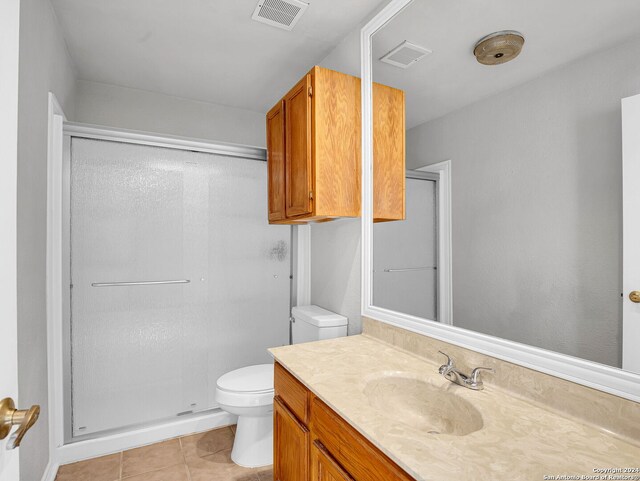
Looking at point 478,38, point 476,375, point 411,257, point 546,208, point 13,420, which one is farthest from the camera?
point 411,257

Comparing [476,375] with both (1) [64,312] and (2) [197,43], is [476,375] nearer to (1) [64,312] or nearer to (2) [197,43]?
(1) [64,312]

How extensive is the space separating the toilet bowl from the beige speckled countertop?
32.1 inches

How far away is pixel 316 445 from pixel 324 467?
2.6 inches

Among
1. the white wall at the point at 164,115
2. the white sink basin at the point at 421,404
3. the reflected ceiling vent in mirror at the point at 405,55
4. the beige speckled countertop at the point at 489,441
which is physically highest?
the white wall at the point at 164,115

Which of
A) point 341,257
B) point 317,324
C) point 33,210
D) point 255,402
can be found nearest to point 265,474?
point 255,402

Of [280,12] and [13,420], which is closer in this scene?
[13,420]

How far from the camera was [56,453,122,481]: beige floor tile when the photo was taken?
1804 mm

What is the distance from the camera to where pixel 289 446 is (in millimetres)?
1312

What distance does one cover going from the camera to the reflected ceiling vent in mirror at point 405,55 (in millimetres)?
1457

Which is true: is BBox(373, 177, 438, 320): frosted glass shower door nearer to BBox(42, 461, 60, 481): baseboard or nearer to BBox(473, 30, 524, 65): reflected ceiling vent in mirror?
BBox(473, 30, 524, 65): reflected ceiling vent in mirror

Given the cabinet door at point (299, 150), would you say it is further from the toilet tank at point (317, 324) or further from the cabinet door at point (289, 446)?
the cabinet door at point (289, 446)

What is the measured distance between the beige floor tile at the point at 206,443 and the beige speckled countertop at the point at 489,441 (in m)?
1.35

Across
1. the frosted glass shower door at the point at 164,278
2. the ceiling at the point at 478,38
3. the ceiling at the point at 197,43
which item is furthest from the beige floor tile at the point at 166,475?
the ceiling at the point at 197,43


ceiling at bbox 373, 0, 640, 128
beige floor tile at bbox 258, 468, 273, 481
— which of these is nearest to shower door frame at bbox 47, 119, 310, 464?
beige floor tile at bbox 258, 468, 273, 481
